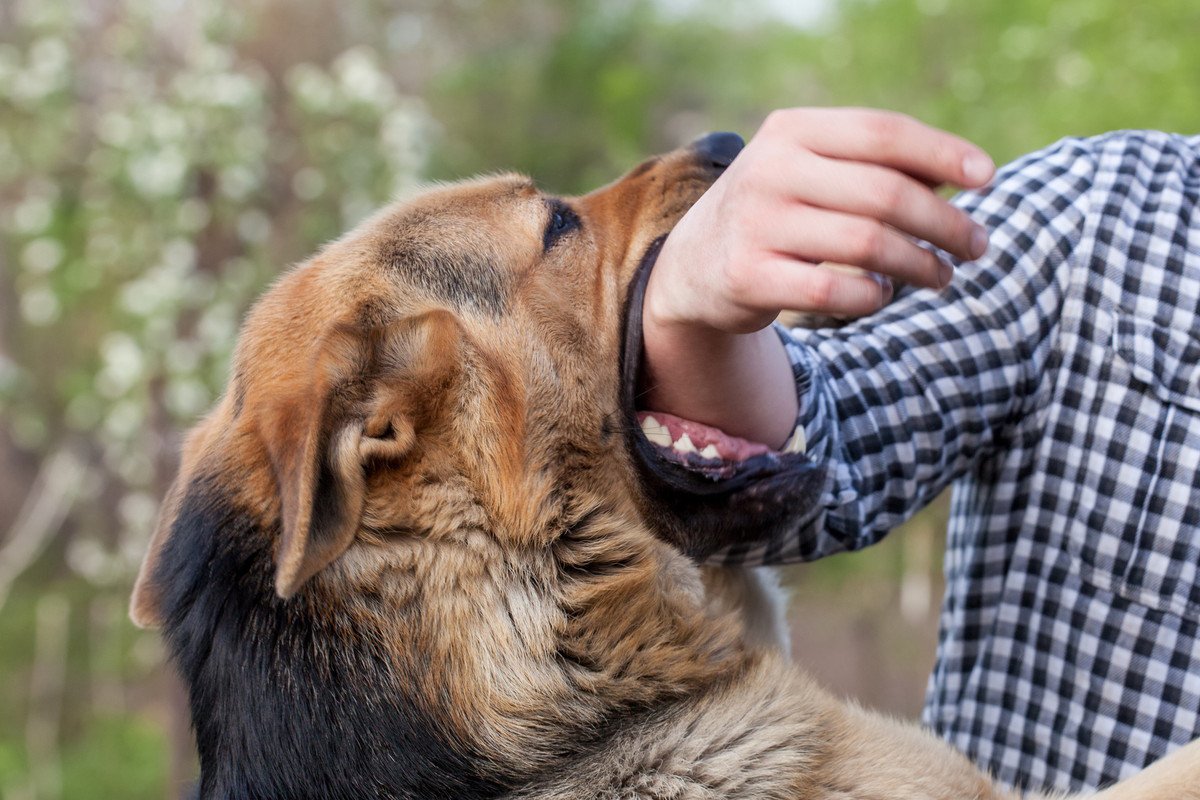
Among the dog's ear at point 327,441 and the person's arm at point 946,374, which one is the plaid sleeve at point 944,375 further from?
the dog's ear at point 327,441

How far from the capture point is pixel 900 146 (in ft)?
4.69

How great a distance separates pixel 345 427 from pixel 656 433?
0.65 metres

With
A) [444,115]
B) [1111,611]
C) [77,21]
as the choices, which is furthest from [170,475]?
[1111,611]

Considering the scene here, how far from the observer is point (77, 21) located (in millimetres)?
6332

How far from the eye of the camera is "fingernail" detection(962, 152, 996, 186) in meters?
1.39

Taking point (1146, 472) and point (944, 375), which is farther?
point (944, 375)

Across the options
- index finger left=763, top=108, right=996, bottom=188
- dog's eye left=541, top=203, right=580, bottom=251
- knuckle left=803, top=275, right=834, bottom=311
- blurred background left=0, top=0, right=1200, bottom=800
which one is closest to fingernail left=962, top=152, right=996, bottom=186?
index finger left=763, top=108, right=996, bottom=188

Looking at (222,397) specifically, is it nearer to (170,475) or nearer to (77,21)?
(170,475)

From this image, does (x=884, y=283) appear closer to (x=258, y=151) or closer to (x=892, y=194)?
(x=892, y=194)

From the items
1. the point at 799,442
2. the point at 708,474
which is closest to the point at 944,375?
the point at 799,442

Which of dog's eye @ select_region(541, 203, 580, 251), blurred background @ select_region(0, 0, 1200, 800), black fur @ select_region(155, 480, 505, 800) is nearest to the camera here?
black fur @ select_region(155, 480, 505, 800)

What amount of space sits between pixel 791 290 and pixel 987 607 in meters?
1.21

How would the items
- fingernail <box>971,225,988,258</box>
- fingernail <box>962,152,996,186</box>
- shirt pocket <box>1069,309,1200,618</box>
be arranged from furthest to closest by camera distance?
1. shirt pocket <box>1069,309,1200,618</box>
2. fingernail <box>971,225,988,258</box>
3. fingernail <box>962,152,996,186</box>

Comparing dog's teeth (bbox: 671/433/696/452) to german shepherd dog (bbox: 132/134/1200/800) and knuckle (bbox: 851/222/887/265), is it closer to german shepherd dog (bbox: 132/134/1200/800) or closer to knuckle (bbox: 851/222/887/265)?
german shepherd dog (bbox: 132/134/1200/800)
